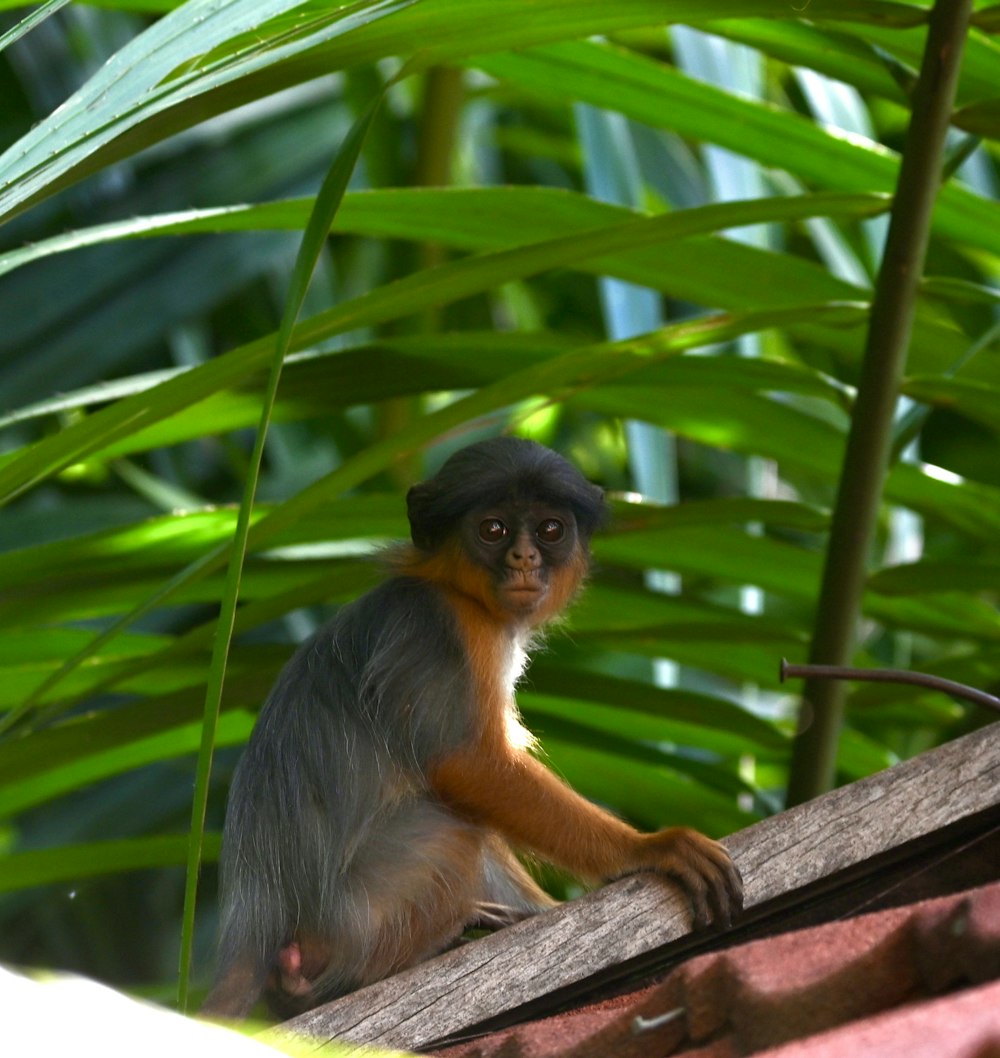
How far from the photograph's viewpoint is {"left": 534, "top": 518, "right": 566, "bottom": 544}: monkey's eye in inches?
148

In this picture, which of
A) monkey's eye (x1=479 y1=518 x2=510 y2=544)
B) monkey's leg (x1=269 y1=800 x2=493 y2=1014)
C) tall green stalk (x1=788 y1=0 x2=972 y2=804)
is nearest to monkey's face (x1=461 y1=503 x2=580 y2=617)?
monkey's eye (x1=479 y1=518 x2=510 y2=544)

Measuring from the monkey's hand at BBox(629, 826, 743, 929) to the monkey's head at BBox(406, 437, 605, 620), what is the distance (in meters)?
1.07

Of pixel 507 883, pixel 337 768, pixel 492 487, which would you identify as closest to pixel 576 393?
pixel 492 487

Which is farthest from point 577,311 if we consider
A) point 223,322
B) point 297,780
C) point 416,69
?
point 416,69

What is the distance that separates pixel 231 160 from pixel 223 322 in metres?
0.96

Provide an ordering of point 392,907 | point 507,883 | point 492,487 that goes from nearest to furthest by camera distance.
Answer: point 392,907
point 492,487
point 507,883

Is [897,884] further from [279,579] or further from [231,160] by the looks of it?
[231,160]

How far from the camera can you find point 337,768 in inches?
131

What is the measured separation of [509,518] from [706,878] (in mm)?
1359

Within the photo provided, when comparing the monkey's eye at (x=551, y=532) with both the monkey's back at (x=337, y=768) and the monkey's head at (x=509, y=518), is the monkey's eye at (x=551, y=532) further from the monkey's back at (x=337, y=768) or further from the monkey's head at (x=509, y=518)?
the monkey's back at (x=337, y=768)

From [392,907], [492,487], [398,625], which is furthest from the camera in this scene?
[492,487]

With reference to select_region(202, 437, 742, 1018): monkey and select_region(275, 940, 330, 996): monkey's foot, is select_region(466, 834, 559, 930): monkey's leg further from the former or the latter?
select_region(275, 940, 330, 996): monkey's foot

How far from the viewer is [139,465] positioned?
7.20 metres

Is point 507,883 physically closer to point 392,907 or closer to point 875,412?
point 392,907
